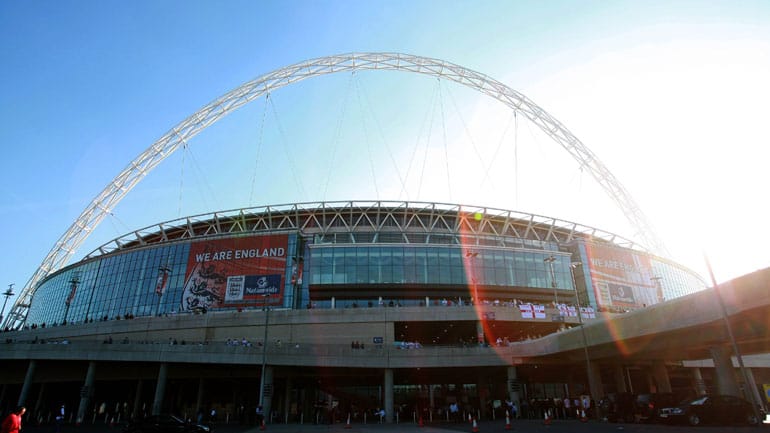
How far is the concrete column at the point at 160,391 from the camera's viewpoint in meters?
43.2

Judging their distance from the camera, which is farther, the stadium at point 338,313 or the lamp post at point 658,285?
the lamp post at point 658,285

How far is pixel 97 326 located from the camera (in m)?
68.1

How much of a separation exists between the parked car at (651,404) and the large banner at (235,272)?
49.8 meters

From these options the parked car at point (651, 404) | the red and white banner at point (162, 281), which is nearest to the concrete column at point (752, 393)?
the parked car at point (651, 404)

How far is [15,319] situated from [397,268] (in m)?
106

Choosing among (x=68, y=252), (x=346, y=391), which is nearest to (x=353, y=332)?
(x=346, y=391)

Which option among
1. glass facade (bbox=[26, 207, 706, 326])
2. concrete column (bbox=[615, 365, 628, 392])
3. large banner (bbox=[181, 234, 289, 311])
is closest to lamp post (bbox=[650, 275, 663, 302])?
glass facade (bbox=[26, 207, 706, 326])

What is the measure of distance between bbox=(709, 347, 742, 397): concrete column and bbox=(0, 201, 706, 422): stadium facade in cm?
977

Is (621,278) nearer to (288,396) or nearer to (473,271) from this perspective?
(473,271)

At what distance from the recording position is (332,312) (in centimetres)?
5769

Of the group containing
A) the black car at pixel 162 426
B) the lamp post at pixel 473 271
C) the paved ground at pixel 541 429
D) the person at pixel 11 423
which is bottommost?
the paved ground at pixel 541 429

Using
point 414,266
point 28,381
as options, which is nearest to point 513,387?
point 414,266

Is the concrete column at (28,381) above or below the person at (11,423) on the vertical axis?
above

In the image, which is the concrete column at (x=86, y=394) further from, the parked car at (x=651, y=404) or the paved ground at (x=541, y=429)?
the parked car at (x=651, y=404)
